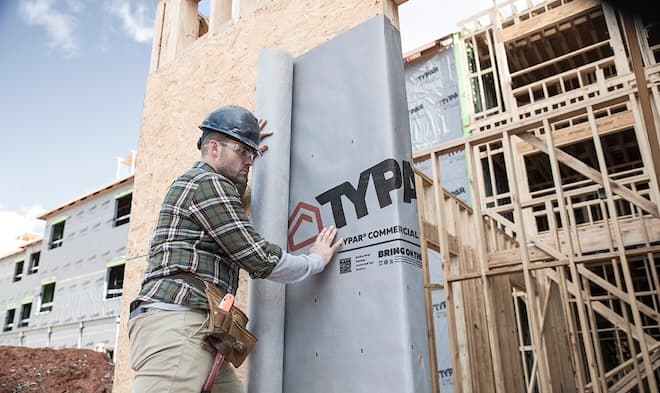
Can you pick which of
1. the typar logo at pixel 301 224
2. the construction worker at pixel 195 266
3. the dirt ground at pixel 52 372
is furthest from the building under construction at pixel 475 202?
the dirt ground at pixel 52 372

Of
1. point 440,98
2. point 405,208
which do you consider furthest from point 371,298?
point 440,98

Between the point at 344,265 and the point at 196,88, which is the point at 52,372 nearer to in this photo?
the point at 196,88

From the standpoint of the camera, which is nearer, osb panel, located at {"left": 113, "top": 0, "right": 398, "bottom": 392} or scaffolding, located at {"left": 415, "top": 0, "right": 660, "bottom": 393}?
osb panel, located at {"left": 113, "top": 0, "right": 398, "bottom": 392}

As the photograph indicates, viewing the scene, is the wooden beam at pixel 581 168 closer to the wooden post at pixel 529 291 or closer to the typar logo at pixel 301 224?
the wooden post at pixel 529 291

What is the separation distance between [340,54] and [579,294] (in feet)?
9.14

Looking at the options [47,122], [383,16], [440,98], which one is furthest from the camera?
[440,98]

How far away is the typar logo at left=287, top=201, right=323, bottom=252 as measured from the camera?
2.36 meters

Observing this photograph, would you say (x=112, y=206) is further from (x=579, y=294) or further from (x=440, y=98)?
(x=579, y=294)

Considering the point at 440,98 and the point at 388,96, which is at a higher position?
the point at 440,98

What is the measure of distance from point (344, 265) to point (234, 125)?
0.83 meters

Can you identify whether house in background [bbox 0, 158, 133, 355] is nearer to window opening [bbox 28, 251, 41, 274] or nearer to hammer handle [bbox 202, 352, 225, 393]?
window opening [bbox 28, 251, 41, 274]

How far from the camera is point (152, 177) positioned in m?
3.51

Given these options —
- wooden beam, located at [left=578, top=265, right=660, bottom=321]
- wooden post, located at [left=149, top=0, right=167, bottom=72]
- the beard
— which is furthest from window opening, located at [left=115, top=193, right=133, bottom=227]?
the beard

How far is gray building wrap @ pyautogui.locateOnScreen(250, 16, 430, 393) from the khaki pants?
0.56 m
